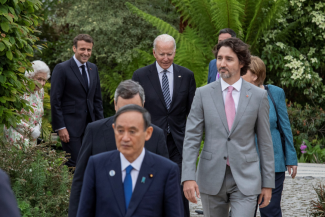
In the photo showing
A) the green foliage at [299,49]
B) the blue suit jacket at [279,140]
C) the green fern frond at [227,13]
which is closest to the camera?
the blue suit jacket at [279,140]

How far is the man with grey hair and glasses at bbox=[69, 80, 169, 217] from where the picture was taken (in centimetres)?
312

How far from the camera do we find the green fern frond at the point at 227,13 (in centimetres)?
1023

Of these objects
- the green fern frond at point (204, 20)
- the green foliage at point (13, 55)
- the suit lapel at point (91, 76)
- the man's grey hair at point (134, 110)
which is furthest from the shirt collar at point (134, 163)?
the green fern frond at point (204, 20)

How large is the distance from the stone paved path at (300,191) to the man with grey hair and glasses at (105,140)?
3365 millimetres

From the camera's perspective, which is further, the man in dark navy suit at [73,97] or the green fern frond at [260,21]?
the green fern frond at [260,21]

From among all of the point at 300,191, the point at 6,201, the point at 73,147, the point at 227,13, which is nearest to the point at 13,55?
the point at 73,147

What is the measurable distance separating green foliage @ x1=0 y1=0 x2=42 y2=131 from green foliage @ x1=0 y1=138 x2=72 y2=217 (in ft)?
1.90

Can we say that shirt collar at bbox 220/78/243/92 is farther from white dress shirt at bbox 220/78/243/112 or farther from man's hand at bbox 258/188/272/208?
man's hand at bbox 258/188/272/208

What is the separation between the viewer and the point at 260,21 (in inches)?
447

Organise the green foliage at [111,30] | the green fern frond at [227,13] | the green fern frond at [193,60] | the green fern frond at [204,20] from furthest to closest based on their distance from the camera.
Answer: the green foliage at [111,30]
the green fern frond at [204,20]
the green fern frond at [227,13]
the green fern frond at [193,60]

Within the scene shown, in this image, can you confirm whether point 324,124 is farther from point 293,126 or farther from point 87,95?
point 87,95

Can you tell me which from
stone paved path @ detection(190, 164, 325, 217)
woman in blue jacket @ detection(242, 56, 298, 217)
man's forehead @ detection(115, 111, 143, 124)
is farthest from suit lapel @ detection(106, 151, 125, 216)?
stone paved path @ detection(190, 164, 325, 217)

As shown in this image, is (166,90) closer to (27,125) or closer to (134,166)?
(27,125)

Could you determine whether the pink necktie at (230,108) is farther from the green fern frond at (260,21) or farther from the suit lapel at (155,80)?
the green fern frond at (260,21)
